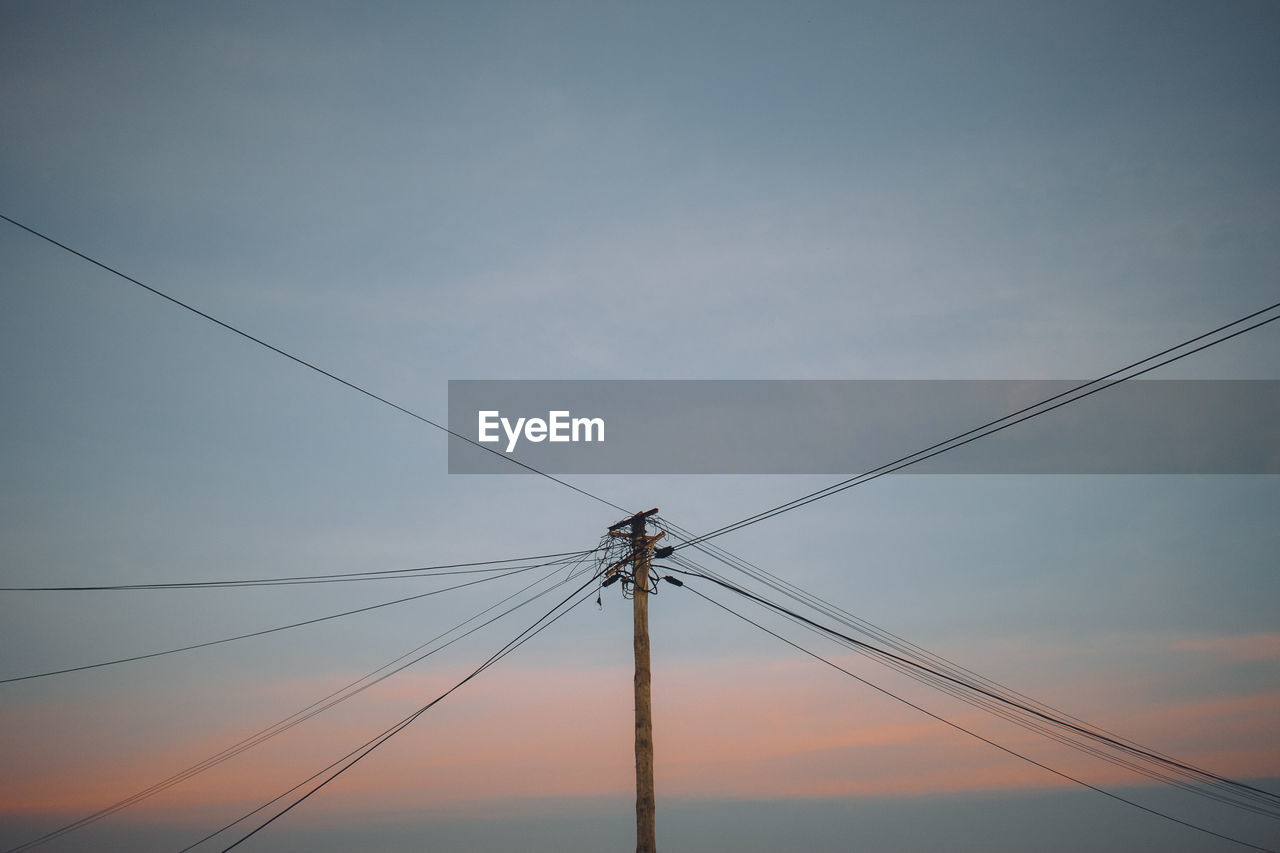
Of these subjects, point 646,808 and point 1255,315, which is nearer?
point 1255,315

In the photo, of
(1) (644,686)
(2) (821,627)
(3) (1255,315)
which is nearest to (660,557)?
(1) (644,686)

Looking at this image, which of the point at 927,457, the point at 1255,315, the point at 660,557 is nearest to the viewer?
the point at 1255,315

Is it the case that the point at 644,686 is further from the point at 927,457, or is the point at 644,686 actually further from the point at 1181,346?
the point at 1181,346

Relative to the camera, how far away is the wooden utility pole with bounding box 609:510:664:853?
1678cm

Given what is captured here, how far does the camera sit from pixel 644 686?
58.1ft

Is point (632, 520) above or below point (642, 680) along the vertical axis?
above

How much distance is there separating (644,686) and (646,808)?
2277 millimetres

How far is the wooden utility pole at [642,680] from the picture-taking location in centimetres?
1678

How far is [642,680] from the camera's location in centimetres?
1772

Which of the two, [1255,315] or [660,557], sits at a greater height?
[1255,315]

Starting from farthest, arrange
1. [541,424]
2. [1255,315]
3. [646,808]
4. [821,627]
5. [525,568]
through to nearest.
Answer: [541,424]
[525,568]
[821,627]
[646,808]
[1255,315]

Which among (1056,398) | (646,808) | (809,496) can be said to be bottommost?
(646,808)

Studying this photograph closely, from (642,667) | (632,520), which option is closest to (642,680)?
(642,667)

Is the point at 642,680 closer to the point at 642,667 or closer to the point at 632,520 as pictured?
the point at 642,667
